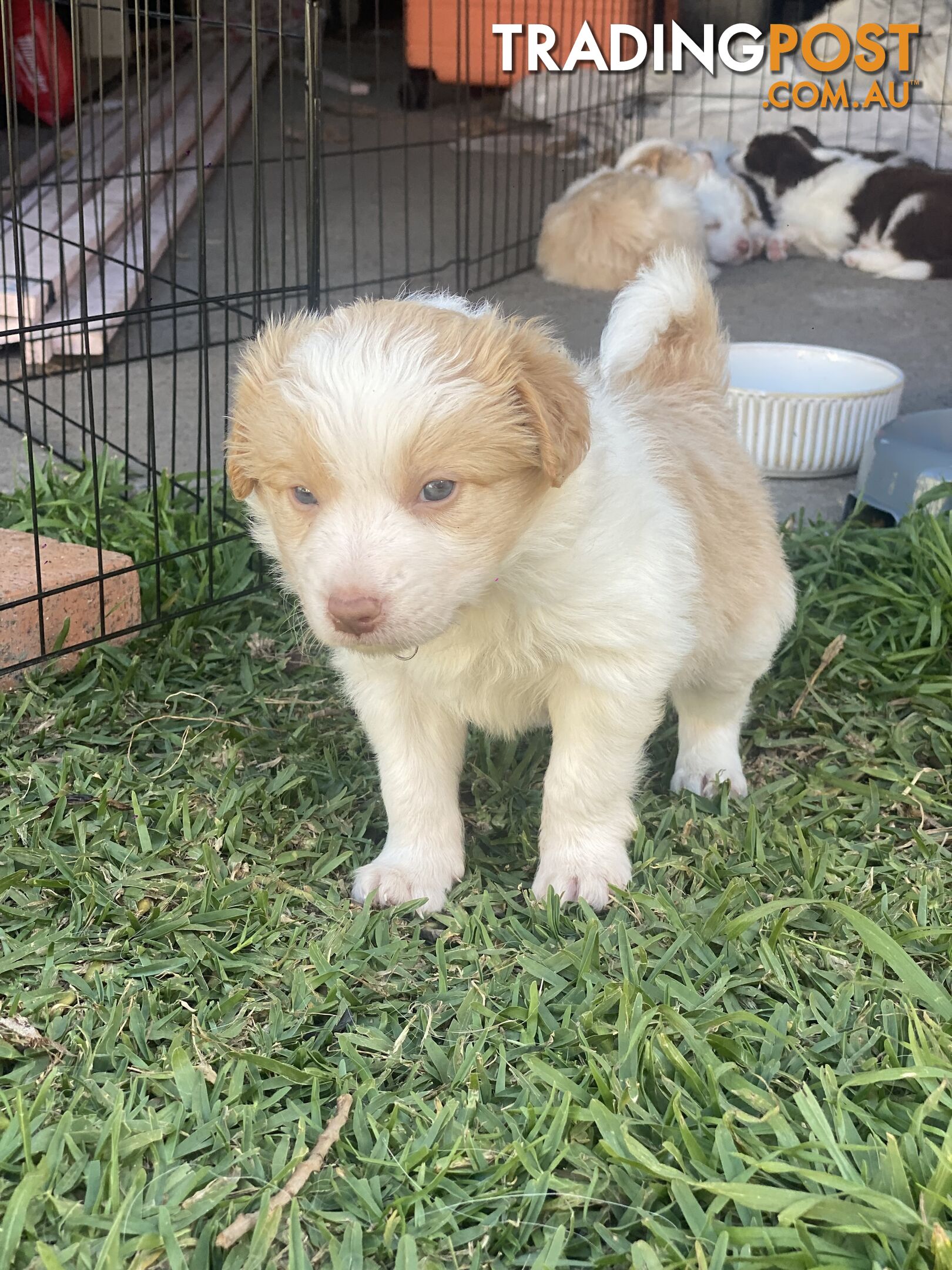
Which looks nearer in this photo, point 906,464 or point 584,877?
point 584,877

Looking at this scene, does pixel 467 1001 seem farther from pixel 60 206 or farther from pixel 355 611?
pixel 60 206

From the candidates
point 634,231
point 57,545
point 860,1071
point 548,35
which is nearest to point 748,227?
point 634,231

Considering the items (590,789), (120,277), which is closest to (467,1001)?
(590,789)

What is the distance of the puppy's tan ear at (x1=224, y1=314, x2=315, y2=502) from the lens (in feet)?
6.89

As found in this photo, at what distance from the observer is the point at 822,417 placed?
15.4ft

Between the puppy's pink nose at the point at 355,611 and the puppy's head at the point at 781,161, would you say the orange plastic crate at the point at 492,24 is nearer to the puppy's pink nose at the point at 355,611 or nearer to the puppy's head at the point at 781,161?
the puppy's head at the point at 781,161

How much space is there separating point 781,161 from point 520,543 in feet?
23.1

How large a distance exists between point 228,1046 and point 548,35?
26.2 feet


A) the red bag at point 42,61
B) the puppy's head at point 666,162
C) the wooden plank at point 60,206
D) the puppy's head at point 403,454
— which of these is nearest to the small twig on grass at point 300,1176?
the puppy's head at point 403,454

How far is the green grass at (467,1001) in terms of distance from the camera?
1727mm

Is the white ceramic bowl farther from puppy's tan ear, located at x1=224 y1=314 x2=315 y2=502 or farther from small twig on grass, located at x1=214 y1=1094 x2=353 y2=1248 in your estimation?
small twig on grass, located at x1=214 y1=1094 x2=353 y2=1248

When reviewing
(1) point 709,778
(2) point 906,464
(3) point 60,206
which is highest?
(3) point 60,206

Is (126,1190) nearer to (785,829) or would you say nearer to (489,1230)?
(489,1230)

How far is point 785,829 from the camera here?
274 centimetres
